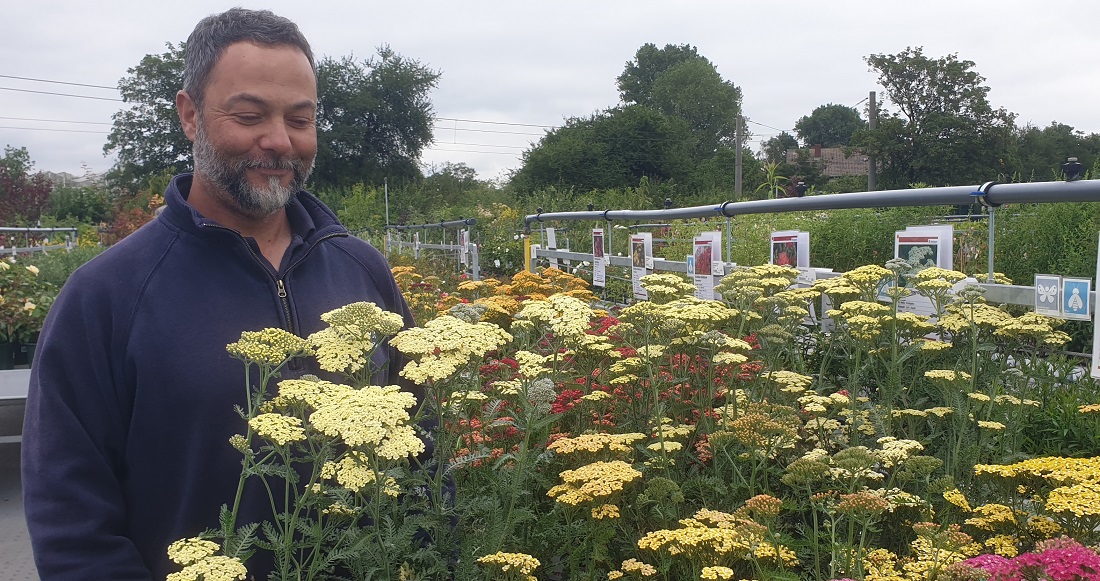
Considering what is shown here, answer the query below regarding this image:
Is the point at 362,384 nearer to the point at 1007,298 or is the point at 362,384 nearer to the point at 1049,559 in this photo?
the point at 1049,559

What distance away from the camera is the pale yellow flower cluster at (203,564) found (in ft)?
5.24

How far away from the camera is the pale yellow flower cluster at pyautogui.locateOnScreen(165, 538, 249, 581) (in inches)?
62.9

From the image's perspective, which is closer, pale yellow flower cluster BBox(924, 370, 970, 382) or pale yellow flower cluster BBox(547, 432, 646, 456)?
pale yellow flower cluster BBox(547, 432, 646, 456)

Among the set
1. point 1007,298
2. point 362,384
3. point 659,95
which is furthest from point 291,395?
point 659,95

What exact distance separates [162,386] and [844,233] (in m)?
10.5

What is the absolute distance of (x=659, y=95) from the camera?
75188mm

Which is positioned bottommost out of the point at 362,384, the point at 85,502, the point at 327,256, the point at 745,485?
the point at 745,485

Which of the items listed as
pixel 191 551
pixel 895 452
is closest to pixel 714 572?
pixel 895 452

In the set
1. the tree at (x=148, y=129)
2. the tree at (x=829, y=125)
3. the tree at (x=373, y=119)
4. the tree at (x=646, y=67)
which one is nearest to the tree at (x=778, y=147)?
the tree at (x=829, y=125)

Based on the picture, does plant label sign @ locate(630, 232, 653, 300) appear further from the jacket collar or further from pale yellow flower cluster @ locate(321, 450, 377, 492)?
pale yellow flower cluster @ locate(321, 450, 377, 492)

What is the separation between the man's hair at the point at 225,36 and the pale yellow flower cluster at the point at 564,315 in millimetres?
1169

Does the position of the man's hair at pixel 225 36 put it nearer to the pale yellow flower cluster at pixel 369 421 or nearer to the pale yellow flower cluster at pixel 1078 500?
the pale yellow flower cluster at pixel 369 421

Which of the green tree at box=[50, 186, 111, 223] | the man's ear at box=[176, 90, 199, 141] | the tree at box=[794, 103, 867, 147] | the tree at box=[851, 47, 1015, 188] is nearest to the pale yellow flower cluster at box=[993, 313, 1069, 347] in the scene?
the man's ear at box=[176, 90, 199, 141]

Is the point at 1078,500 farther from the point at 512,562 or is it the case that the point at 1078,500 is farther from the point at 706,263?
the point at 706,263
